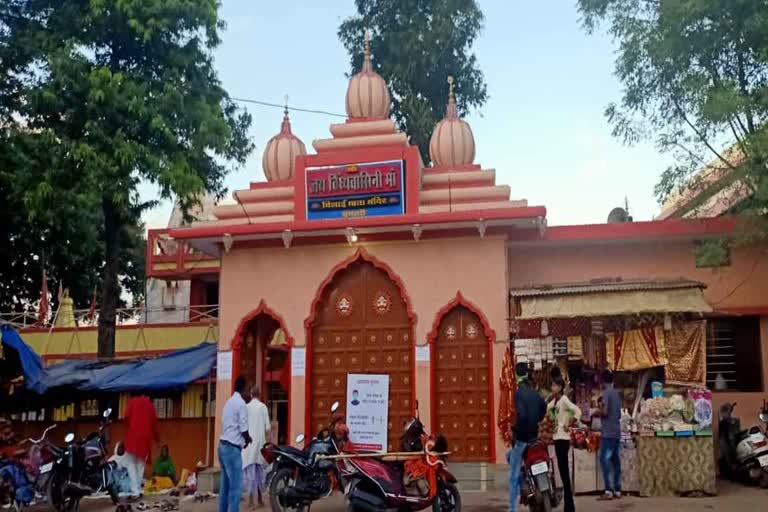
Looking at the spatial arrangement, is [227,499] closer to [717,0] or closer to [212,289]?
[717,0]

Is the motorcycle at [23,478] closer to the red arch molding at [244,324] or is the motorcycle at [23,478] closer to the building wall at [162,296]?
the red arch molding at [244,324]

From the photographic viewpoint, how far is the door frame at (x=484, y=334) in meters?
12.7

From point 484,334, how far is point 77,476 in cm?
634

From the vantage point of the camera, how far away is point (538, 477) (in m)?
8.99

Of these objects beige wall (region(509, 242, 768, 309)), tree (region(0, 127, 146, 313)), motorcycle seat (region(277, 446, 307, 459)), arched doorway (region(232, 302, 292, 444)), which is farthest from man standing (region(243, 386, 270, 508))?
tree (region(0, 127, 146, 313))

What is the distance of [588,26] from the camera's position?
12844mm

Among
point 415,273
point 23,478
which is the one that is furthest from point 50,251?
point 415,273

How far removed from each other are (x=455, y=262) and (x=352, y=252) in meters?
1.75

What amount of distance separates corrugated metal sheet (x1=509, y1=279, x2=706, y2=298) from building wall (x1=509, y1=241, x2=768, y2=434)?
106 centimetres

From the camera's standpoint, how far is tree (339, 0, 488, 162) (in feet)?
73.0

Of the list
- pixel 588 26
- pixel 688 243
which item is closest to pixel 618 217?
pixel 688 243

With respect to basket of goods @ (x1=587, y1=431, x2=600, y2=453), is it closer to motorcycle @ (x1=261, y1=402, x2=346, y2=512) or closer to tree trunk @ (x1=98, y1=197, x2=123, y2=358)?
motorcycle @ (x1=261, y1=402, x2=346, y2=512)

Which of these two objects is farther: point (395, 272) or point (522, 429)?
point (395, 272)

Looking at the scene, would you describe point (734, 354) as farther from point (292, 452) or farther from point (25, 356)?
point (25, 356)
